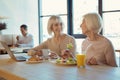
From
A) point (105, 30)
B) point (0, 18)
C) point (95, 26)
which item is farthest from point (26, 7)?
point (95, 26)

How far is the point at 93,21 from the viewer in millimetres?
2262

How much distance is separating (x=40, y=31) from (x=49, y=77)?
608cm

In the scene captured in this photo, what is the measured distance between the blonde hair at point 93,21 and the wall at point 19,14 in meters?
4.90

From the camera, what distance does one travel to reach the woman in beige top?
2.91 meters

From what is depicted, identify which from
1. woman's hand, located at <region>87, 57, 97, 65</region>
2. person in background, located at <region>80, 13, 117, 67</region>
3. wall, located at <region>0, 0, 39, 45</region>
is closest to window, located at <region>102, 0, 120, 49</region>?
wall, located at <region>0, 0, 39, 45</region>

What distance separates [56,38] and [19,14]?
436 centimetres

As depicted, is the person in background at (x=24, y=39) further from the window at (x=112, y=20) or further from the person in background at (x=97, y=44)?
the person in background at (x=97, y=44)

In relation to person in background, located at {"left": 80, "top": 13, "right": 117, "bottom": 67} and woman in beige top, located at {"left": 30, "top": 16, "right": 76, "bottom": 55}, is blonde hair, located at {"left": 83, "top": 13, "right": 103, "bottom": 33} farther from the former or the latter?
woman in beige top, located at {"left": 30, "top": 16, "right": 76, "bottom": 55}

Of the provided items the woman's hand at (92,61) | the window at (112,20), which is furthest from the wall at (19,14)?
the woman's hand at (92,61)

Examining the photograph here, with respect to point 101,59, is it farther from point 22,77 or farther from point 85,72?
point 22,77

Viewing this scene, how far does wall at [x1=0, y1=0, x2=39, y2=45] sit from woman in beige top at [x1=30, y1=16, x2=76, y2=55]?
409cm

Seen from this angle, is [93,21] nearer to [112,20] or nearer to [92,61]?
[92,61]

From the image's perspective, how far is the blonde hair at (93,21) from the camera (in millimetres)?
2260

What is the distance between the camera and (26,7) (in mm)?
7293
